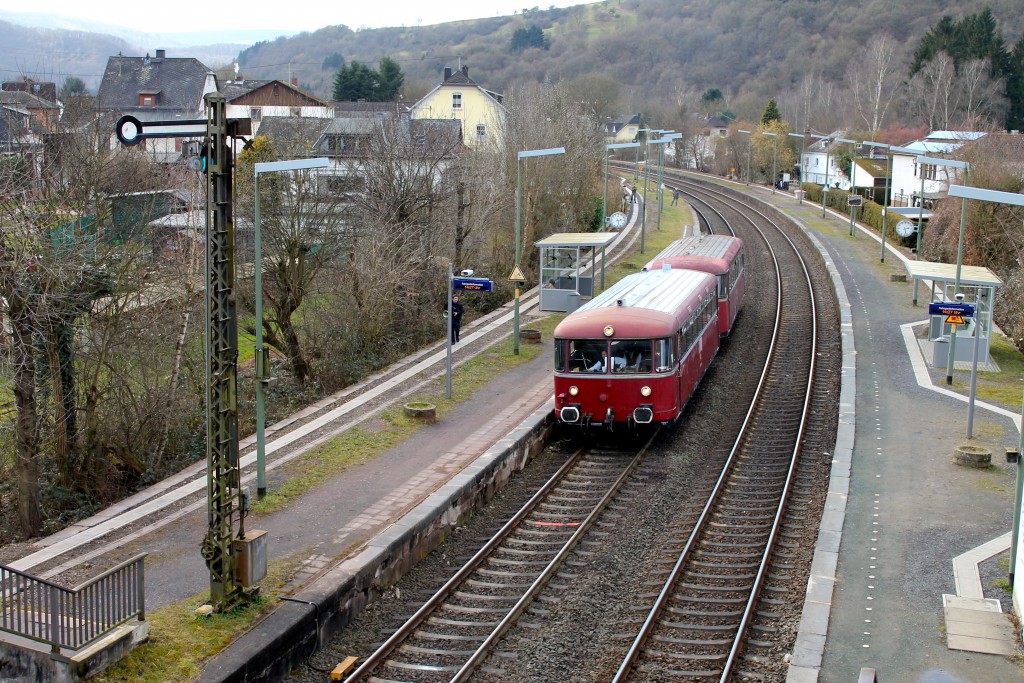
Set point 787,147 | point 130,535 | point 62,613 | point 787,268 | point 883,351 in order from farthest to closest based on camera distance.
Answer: point 787,147, point 787,268, point 883,351, point 130,535, point 62,613

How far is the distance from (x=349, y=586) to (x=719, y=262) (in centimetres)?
1697

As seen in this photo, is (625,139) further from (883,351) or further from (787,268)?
(883,351)

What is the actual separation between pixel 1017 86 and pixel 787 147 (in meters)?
17.9

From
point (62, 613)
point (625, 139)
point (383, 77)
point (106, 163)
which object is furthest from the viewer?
point (625, 139)

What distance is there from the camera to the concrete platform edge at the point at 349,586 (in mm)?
10062

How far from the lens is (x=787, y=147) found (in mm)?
83812

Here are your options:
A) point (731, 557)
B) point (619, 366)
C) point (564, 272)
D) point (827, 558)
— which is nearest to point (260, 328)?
point (619, 366)

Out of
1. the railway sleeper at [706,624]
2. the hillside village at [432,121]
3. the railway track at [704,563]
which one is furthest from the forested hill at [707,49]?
the railway sleeper at [706,624]

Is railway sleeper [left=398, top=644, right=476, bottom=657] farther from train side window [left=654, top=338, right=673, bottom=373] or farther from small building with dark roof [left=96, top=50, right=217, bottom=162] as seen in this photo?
small building with dark roof [left=96, top=50, right=217, bottom=162]

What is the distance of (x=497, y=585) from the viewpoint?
1270cm

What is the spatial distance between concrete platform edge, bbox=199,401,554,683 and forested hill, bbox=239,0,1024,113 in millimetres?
92509

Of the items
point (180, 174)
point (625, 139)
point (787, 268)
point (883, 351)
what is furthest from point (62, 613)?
point (625, 139)

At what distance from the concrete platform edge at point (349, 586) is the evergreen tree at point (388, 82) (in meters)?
79.6

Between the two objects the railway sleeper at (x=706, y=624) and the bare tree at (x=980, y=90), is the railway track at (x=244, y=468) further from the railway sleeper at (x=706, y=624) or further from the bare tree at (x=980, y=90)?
the bare tree at (x=980, y=90)
